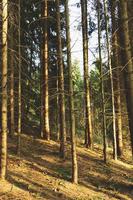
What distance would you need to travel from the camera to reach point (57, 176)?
1584cm

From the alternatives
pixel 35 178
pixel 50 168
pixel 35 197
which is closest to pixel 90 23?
pixel 50 168

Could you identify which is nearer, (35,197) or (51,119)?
(35,197)

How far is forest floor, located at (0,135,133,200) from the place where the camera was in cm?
1346

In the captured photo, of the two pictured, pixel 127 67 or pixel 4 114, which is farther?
pixel 127 67

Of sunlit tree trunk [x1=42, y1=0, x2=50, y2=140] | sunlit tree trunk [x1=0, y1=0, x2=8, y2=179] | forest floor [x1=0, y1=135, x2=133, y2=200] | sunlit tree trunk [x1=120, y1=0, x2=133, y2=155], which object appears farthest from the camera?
sunlit tree trunk [x1=42, y1=0, x2=50, y2=140]

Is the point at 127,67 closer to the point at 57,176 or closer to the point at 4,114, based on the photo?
the point at 4,114

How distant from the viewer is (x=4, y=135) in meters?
13.2

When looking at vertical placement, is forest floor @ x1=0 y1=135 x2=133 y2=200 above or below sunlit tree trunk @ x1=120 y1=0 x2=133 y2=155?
below

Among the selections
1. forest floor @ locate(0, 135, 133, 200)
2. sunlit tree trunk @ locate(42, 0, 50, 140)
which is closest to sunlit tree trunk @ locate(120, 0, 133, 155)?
forest floor @ locate(0, 135, 133, 200)

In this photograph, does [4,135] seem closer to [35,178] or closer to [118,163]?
[35,178]

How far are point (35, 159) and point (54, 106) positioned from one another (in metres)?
9.72

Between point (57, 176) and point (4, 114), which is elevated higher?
point (4, 114)

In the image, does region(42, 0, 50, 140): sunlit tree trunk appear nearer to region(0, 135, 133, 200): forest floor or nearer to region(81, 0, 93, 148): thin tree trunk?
region(0, 135, 133, 200): forest floor

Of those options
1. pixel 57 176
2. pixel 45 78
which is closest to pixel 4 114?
pixel 57 176
